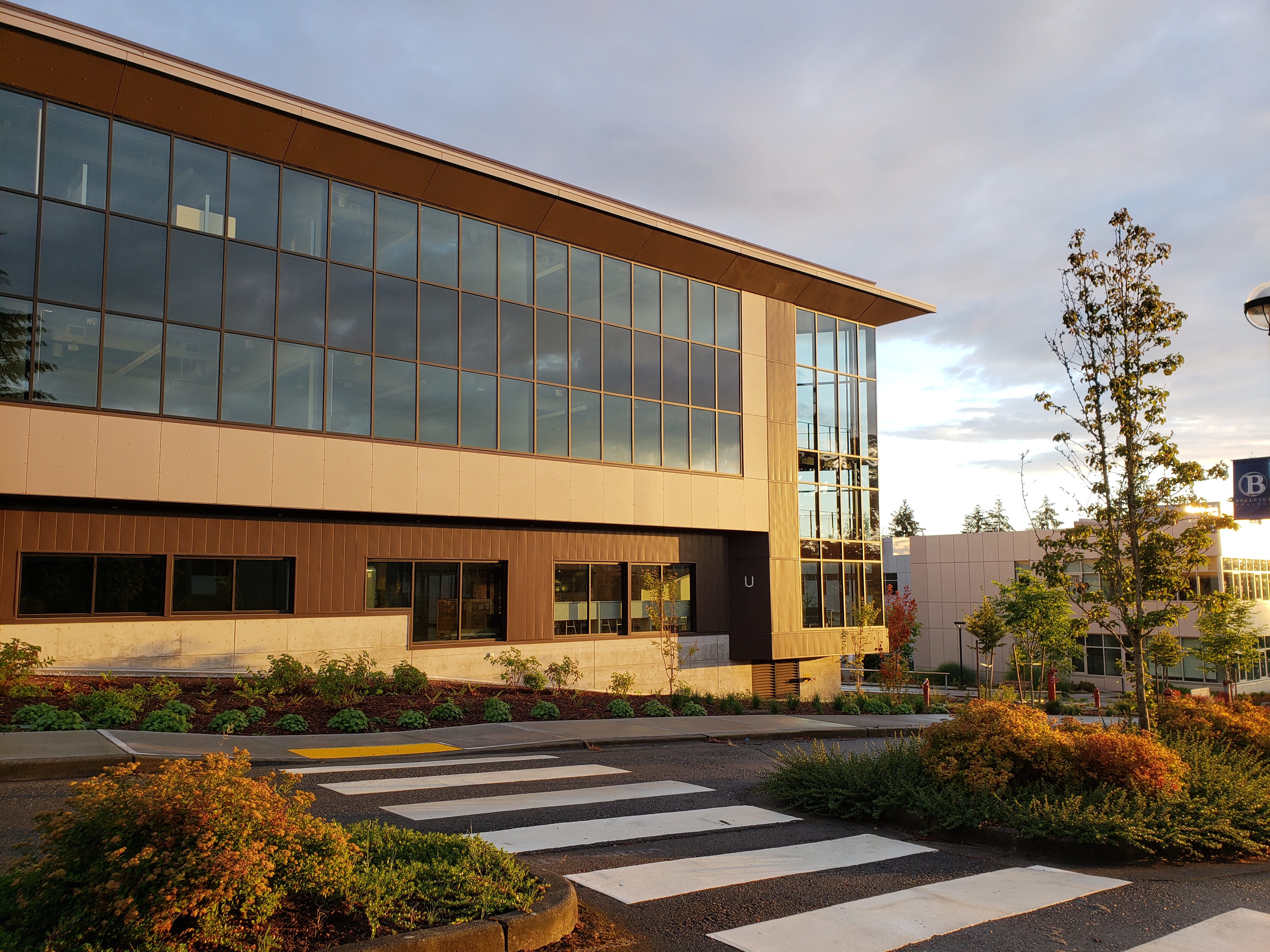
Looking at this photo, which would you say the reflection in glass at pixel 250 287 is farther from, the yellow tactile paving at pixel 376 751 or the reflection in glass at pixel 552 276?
the yellow tactile paving at pixel 376 751

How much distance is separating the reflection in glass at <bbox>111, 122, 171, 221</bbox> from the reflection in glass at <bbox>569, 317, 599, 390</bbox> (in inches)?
406

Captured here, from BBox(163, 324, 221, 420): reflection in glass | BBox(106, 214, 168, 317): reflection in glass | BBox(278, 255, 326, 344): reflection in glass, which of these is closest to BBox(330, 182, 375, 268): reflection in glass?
BBox(278, 255, 326, 344): reflection in glass

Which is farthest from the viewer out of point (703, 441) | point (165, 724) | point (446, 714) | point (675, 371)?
point (703, 441)

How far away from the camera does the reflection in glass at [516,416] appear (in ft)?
79.1

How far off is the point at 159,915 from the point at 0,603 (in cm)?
1594

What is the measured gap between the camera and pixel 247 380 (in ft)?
65.8

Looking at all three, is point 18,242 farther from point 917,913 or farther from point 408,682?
point 917,913

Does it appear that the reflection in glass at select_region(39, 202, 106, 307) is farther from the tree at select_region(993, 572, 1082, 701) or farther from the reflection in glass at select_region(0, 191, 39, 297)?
the tree at select_region(993, 572, 1082, 701)

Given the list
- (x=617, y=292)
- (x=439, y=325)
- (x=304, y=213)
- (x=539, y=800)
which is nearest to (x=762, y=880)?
(x=539, y=800)

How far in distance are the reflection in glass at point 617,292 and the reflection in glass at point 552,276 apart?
1.38m

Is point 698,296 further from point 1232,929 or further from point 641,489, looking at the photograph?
point 1232,929

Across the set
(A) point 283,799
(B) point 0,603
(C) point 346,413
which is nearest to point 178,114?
(C) point 346,413

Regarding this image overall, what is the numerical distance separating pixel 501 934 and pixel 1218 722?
11.0 m

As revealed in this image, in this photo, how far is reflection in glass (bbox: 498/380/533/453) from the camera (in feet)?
79.1
